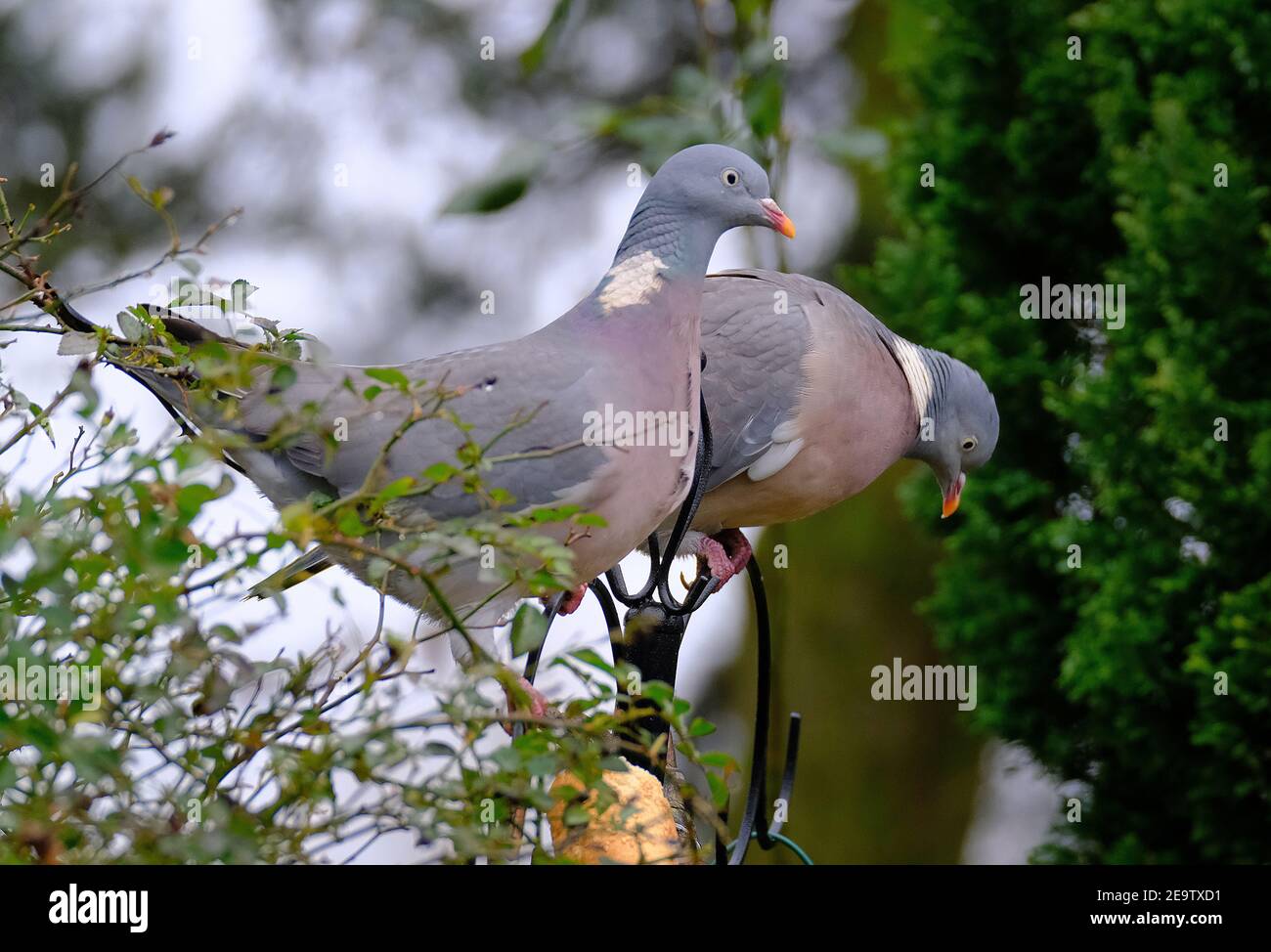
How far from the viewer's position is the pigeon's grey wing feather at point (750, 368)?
2.55 m

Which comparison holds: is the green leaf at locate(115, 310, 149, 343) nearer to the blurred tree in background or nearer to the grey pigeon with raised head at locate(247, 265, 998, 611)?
the grey pigeon with raised head at locate(247, 265, 998, 611)

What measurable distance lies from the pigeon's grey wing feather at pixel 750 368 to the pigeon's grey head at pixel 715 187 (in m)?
0.57

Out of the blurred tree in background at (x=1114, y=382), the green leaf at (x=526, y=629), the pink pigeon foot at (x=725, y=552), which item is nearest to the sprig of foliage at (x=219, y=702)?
the green leaf at (x=526, y=629)

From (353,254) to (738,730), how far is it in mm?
2212

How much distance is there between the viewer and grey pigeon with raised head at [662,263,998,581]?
257 cm

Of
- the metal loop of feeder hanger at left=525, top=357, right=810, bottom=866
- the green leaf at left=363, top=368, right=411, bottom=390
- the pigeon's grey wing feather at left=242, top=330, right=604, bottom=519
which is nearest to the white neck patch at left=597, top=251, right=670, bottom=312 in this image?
the pigeon's grey wing feather at left=242, top=330, right=604, bottom=519

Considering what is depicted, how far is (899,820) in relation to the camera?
4.93 metres

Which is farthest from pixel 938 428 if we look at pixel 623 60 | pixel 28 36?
pixel 28 36

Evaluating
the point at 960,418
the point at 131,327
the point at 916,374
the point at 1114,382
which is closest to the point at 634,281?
the point at 131,327

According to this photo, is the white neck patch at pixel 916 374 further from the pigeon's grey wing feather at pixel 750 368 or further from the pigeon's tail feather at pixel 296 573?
the pigeon's tail feather at pixel 296 573

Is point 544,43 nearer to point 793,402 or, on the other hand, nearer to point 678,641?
point 793,402

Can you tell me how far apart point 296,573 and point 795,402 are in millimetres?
1138

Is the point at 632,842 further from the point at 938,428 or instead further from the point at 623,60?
the point at 623,60

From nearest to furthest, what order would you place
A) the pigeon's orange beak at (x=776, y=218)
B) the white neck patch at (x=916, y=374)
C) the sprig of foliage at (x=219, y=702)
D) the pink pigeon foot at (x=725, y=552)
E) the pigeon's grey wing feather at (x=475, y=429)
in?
1. the sprig of foliage at (x=219, y=702)
2. the pigeon's grey wing feather at (x=475, y=429)
3. the pigeon's orange beak at (x=776, y=218)
4. the pink pigeon foot at (x=725, y=552)
5. the white neck patch at (x=916, y=374)
